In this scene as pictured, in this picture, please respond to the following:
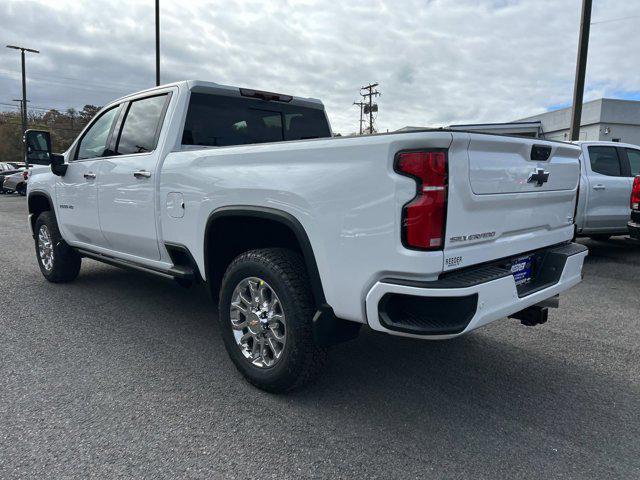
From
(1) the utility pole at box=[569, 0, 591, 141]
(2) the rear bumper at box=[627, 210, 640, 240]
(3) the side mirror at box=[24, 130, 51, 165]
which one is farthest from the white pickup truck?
(1) the utility pole at box=[569, 0, 591, 141]

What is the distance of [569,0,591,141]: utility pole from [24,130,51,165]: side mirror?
39.3 feet

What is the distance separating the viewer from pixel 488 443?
103 inches

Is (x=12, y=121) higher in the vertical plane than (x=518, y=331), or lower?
higher

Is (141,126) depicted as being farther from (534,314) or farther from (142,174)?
(534,314)

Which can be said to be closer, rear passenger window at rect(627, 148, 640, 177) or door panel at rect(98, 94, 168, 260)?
door panel at rect(98, 94, 168, 260)

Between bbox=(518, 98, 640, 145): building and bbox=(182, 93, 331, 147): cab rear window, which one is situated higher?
bbox=(518, 98, 640, 145): building

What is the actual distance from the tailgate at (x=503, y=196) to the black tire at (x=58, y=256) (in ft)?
15.6

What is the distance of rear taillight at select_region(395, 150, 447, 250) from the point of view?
7.63ft

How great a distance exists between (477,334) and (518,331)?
40 centimetres

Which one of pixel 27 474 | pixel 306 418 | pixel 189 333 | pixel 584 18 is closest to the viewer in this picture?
pixel 27 474

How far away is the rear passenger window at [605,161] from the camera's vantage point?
802 centimetres

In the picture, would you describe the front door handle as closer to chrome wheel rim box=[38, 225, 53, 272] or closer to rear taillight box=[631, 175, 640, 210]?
chrome wheel rim box=[38, 225, 53, 272]

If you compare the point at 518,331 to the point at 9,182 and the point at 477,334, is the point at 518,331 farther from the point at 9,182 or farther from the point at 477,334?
the point at 9,182

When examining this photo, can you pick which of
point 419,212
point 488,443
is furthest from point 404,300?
point 488,443
